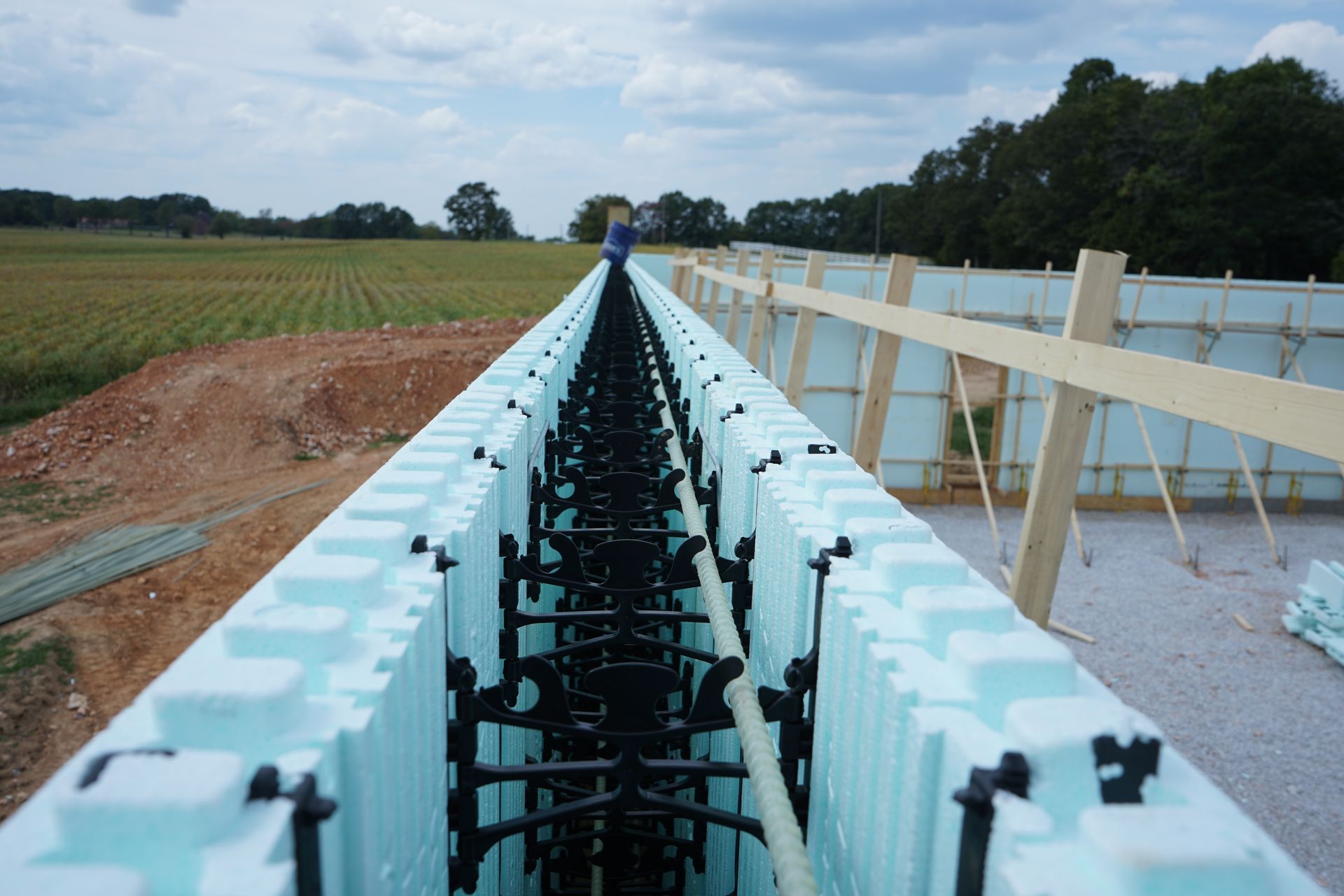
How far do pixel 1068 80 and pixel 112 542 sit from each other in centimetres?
7071

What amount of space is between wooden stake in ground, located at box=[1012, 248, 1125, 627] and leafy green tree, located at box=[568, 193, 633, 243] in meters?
101

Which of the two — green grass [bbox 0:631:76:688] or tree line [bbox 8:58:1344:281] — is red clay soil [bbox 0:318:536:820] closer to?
green grass [bbox 0:631:76:688]

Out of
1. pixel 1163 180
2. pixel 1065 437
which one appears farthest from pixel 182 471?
pixel 1163 180

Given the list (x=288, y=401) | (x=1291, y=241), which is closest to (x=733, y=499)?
(x=288, y=401)

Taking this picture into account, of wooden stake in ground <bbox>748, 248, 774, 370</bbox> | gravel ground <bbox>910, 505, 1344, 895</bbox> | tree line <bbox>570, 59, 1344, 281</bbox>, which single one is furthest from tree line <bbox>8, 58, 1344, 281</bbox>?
wooden stake in ground <bbox>748, 248, 774, 370</bbox>

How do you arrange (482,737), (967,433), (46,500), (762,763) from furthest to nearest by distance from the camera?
1. (967,433)
2. (46,500)
3. (482,737)
4. (762,763)

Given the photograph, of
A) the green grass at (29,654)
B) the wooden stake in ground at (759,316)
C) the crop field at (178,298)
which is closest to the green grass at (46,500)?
the green grass at (29,654)

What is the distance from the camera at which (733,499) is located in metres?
3.52

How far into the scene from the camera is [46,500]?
15625mm

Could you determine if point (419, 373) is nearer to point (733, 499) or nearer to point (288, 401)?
point (288, 401)

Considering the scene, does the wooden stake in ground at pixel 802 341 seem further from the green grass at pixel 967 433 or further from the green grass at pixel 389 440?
the green grass at pixel 967 433

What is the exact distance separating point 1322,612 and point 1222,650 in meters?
1.61

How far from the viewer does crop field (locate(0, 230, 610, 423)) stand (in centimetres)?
2428

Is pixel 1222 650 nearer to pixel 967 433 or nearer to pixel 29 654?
pixel 29 654
